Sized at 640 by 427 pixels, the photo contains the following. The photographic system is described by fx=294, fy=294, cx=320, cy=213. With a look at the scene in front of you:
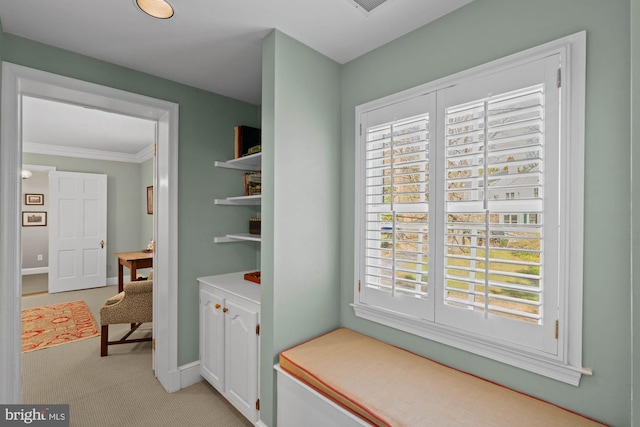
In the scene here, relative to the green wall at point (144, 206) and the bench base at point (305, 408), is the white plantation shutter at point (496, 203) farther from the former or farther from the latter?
the green wall at point (144, 206)

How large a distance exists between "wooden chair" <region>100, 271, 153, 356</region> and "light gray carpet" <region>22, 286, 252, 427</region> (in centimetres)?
27

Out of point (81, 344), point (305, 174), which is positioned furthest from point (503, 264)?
point (81, 344)

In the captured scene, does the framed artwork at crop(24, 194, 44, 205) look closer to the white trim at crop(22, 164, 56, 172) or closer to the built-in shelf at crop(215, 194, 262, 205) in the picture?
the white trim at crop(22, 164, 56, 172)

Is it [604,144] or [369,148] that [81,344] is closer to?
[369,148]

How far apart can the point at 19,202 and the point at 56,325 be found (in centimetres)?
291

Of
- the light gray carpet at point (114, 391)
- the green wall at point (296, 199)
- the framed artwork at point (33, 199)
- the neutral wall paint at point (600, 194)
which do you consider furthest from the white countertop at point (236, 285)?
the framed artwork at point (33, 199)

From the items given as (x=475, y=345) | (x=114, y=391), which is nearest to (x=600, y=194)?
(x=475, y=345)

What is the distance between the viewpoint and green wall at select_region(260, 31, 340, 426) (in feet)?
5.61

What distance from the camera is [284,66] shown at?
173 cm

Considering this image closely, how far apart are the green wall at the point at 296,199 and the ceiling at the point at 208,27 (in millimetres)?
153

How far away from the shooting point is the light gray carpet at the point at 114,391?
6.71ft

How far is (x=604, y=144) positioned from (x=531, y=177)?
25 cm

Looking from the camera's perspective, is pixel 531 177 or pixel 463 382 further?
pixel 463 382

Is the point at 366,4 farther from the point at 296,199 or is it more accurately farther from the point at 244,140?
the point at 244,140
